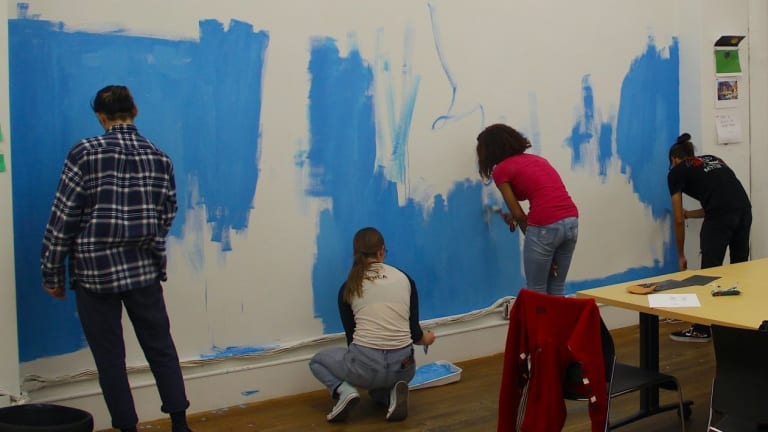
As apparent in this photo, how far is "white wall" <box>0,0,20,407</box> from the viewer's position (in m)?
3.07

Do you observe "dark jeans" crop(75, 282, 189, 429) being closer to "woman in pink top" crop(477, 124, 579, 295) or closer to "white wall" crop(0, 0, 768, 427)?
"white wall" crop(0, 0, 768, 427)

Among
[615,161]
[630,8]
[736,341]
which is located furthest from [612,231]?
[736,341]

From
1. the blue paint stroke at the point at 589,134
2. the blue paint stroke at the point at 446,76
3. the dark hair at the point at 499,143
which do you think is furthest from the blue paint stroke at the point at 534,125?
the dark hair at the point at 499,143

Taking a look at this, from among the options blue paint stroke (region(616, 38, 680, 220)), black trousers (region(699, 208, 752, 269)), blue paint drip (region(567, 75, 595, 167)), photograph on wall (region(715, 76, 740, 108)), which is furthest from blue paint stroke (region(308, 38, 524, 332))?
photograph on wall (region(715, 76, 740, 108))

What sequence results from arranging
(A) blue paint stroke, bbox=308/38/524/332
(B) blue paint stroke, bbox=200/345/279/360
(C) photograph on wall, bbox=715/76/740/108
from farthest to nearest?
(C) photograph on wall, bbox=715/76/740/108 → (A) blue paint stroke, bbox=308/38/524/332 → (B) blue paint stroke, bbox=200/345/279/360

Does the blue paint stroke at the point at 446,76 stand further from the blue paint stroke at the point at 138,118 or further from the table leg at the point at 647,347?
the table leg at the point at 647,347

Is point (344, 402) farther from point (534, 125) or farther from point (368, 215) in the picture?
point (534, 125)

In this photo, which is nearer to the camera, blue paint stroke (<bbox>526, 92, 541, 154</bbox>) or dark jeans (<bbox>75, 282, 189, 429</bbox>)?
dark jeans (<bbox>75, 282, 189, 429</bbox>)

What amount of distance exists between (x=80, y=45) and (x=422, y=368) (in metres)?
2.35

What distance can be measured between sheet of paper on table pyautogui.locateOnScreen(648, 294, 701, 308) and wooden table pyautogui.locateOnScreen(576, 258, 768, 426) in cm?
3

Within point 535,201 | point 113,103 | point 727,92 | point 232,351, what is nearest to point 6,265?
point 113,103

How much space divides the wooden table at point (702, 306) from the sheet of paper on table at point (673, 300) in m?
0.03

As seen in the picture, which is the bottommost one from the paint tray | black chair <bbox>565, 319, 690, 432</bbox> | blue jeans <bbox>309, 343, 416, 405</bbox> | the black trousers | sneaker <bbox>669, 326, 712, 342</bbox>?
sneaker <bbox>669, 326, 712, 342</bbox>

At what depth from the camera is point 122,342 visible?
311 centimetres
